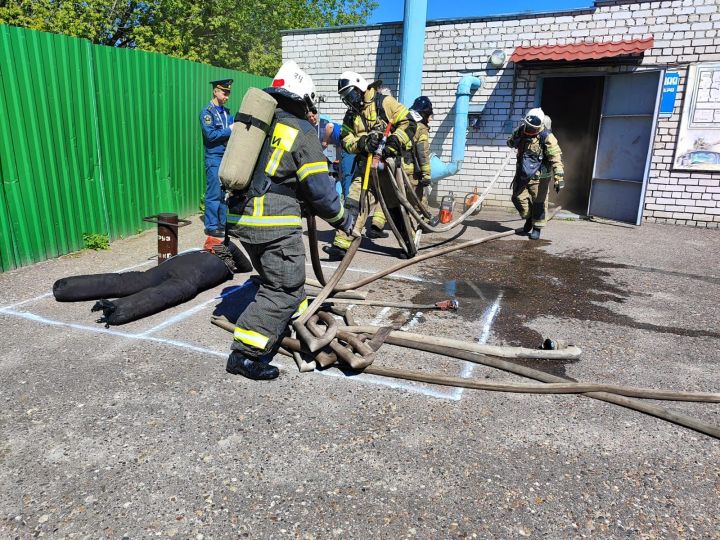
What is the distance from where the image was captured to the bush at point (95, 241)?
6.38m

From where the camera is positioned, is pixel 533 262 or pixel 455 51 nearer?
pixel 533 262

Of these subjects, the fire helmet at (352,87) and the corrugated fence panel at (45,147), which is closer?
the corrugated fence panel at (45,147)

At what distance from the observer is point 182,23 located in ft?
60.6

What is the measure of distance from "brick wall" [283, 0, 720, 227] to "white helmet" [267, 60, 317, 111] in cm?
812

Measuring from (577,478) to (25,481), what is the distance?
261 cm

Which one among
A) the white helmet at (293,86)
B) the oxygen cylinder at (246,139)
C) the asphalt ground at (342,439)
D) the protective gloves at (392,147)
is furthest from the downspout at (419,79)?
the oxygen cylinder at (246,139)

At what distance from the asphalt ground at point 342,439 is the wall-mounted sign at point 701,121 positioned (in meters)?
5.79

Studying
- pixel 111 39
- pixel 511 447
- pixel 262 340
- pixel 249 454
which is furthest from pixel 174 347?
pixel 111 39

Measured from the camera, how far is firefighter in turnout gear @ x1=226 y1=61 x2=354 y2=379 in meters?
3.27

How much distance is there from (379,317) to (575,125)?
1089 centimetres

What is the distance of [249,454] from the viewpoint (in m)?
2.59

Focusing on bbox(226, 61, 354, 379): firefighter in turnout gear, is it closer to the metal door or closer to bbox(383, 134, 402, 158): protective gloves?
bbox(383, 134, 402, 158): protective gloves

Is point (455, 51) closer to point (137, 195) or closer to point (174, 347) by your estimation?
point (137, 195)

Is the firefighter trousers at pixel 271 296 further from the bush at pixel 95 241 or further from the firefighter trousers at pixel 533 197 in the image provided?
the firefighter trousers at pixel 533 197
